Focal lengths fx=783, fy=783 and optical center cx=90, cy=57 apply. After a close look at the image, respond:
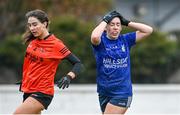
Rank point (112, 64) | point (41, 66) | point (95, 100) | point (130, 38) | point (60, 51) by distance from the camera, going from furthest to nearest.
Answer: point (95, 100)
point (130, 38)
point (112, 64)
point (60, 51)
point (41, 66)

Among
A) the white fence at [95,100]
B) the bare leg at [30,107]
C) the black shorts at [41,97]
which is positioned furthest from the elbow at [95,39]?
the white fence at [95,100]

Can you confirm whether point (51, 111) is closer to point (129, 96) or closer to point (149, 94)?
point (149, 94)

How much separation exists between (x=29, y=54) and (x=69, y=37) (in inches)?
585

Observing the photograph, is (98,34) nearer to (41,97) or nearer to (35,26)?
(35,26)

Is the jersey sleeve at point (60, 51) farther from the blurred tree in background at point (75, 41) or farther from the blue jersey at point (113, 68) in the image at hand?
the blurred tree in background at point (75, 41)

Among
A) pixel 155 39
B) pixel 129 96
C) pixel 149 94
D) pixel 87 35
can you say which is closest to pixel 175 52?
pixel 155 39

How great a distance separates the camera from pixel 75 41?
23.6 metres

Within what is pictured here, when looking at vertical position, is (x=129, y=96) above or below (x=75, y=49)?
above

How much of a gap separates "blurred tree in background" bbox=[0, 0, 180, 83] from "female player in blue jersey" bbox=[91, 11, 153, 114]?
13.9 meters

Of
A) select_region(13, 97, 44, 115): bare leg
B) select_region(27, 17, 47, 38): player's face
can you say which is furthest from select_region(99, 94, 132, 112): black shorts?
select_region(27, 17, 47, 38): player's face

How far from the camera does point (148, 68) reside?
81.3ft

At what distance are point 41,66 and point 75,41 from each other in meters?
15.1

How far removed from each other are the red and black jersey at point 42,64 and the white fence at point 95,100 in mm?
7806

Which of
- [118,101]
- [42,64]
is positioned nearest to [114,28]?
[118,101]
